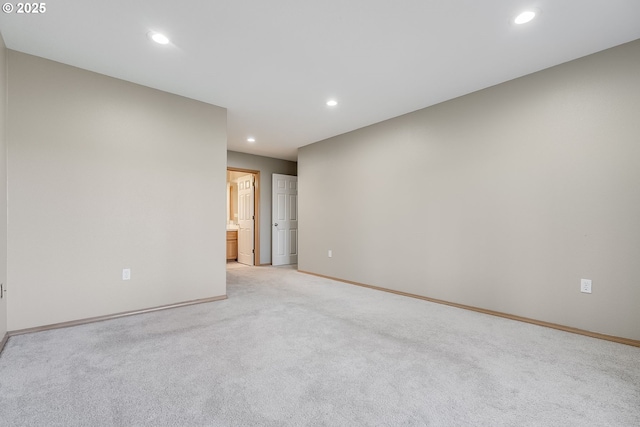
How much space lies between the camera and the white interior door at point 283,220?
6578 mm

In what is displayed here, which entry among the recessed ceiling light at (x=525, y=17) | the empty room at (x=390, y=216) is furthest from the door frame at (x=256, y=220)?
the recessed ceiling light at (x=525, y=17)

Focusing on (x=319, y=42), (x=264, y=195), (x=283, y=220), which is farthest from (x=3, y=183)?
(x=283, y=220)

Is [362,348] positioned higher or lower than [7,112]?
lower

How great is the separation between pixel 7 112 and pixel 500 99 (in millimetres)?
4641

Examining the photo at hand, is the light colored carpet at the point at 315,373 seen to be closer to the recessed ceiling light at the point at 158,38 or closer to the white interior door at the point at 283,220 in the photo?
the recessed ceiling light at the point at 158,38

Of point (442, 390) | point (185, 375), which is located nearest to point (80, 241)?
point (185, 375)

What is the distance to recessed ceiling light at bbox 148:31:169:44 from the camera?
7.61 ft

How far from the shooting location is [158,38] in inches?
93.4

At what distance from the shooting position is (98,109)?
293 centimetres

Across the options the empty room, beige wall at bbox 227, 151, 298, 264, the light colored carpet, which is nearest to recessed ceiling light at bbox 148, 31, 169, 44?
the empty room

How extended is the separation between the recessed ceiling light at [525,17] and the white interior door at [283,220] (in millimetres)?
5072

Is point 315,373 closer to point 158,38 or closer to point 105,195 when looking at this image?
point 105,195

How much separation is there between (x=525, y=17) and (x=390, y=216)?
2.62 metres

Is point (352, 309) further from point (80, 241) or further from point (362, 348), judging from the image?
point (80, 241)
